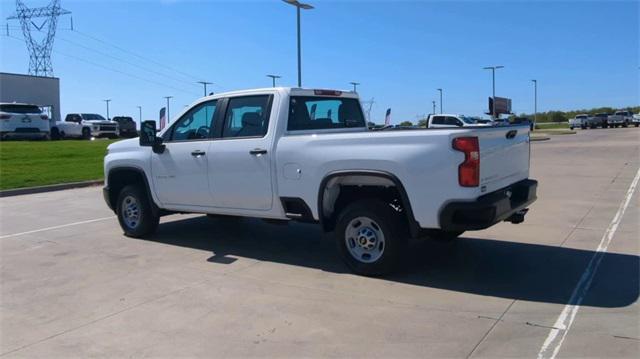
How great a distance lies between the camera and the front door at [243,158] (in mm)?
6531

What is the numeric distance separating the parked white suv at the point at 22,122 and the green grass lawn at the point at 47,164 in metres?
3.97

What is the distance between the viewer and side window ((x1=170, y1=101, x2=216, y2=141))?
7340 mm

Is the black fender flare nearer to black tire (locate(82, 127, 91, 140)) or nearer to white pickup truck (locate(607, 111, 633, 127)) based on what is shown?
black tire (locate(82, 127, 91, 140))

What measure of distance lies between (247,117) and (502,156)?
9.83 ft

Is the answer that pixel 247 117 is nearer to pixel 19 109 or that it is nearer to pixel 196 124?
pixel 196 124

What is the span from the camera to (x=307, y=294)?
5.43 m

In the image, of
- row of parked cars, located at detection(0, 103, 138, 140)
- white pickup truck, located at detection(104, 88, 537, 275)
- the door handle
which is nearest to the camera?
white pickup truck, located at detection(104, 88, 537, 275)

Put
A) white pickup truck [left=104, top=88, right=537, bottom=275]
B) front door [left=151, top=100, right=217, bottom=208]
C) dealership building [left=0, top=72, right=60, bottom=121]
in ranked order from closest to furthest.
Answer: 1. white pickup truck [left=104, top=88, right=537, bottom=275]
2. front door [left=151, top=100, right=217, bottom=208]
3. dealership building [left=0, top=72, right=60, bottom=121]

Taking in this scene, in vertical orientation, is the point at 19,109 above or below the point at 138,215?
above

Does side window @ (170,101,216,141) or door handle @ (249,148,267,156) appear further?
side window @ (170,101,216,141)

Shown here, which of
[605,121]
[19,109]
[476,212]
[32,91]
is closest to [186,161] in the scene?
[476,212]

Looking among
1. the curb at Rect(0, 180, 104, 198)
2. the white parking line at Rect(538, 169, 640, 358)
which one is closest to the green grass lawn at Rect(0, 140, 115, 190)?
A: the curb at Rect(0, 180, 104, 198)

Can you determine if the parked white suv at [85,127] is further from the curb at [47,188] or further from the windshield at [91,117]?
the curb at [47,188]

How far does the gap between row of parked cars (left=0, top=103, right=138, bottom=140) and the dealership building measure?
9.29 meters
